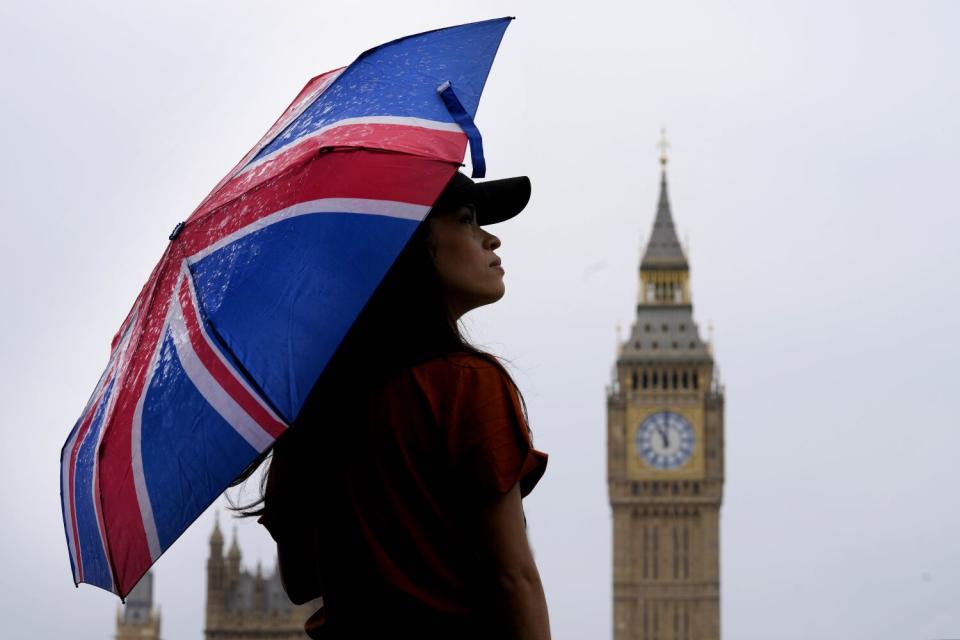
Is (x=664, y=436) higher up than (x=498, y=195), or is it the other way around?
(x=664, y=436)

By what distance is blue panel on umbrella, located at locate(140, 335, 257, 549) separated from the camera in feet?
16.7

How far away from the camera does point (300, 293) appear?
500cm

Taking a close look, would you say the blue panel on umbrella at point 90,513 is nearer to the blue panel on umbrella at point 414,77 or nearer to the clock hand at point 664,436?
the blue panel on umbrella at point 414,77

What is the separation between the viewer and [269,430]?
16.3 ft

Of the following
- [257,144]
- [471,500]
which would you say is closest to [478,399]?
[471,500]

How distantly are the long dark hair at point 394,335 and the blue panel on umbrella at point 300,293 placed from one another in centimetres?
12

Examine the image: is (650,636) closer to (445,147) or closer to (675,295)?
(675,295)

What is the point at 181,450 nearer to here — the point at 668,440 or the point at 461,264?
the point at 461,264

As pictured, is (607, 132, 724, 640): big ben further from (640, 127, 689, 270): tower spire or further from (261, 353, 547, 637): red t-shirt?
(261, 353, 547, 637): red t-shirt

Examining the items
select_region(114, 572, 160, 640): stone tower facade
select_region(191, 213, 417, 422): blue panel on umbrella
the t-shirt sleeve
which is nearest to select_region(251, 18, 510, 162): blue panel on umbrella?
select_region(191, 213, 417, 422): blue panel on umbrella

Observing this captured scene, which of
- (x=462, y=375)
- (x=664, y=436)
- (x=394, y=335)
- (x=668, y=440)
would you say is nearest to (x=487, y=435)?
(x=462, y=375)

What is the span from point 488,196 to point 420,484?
2.39 feet

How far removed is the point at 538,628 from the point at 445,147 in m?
1.10

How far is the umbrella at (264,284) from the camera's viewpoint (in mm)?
4992
